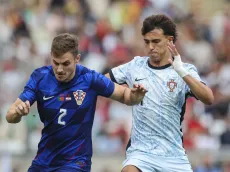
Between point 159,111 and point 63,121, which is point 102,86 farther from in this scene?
point 159,111

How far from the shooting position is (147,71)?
10.8 metres

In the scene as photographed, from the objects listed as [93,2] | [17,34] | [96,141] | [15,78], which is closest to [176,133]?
[96,141]

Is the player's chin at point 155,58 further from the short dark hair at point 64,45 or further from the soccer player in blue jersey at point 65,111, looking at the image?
the short dark hair at point 64,45

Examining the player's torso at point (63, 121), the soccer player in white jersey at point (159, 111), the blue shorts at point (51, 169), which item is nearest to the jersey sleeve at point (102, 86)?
the player's torso at point (63, 121)

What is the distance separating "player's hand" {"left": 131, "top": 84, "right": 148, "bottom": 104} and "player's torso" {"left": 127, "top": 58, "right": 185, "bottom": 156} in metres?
0.71

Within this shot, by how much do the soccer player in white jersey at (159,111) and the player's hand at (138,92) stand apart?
2.39 ft

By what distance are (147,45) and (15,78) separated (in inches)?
331

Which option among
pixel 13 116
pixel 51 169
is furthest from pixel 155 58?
pixel 13 116

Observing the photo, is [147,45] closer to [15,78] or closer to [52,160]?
[52,160]

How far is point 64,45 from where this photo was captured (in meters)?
9.87

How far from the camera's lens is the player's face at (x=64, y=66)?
9.80 metres

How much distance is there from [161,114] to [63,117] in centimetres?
123

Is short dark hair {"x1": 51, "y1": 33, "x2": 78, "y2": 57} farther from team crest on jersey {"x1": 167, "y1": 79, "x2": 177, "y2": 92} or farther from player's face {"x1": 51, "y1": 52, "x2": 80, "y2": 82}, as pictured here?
team crest on jersey {"x1": 167, "y1": 79, "x2": 177, "y2": 92}

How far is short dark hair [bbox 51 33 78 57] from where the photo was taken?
983cm
